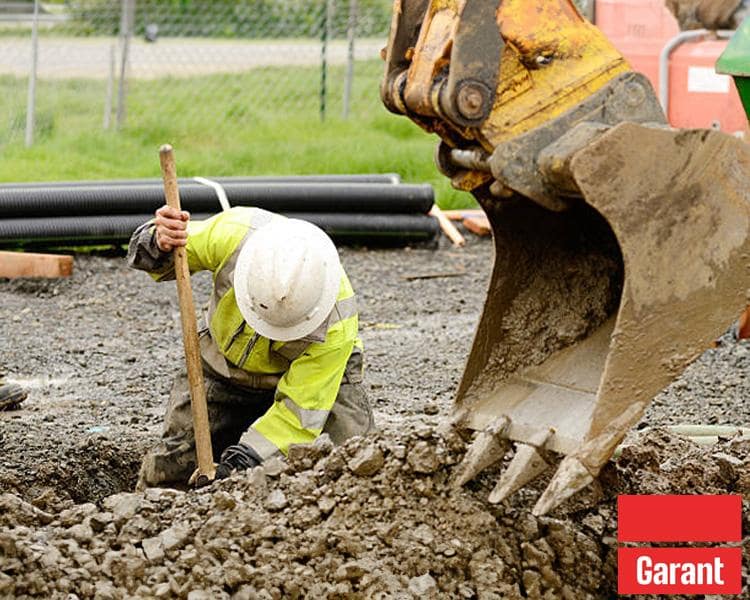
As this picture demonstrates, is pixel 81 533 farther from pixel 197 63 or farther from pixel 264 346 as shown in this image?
pixel 197 63

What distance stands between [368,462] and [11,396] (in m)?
2.63

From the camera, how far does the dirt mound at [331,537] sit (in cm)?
384

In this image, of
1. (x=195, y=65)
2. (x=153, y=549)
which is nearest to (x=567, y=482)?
(x=153, y=549)

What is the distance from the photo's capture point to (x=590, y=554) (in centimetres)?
407

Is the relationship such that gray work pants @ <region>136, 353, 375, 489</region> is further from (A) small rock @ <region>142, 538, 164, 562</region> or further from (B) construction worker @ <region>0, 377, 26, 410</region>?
(A) small rock @ <region>142, 538, 164, 562</region>

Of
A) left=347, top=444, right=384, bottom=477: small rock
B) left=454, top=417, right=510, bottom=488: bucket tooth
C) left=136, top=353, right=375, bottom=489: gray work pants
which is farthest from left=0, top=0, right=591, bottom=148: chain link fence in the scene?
left=454, top=417, right=510, bottom=488: bucket tooth

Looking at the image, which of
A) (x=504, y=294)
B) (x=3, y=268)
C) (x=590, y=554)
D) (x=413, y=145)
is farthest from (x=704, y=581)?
(x=413, y=145)

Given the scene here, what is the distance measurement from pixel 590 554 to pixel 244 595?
40.3 inches

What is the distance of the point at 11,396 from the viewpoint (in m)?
6.23

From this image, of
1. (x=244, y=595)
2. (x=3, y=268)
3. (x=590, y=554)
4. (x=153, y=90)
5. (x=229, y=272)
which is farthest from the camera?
(x=153, y=90)

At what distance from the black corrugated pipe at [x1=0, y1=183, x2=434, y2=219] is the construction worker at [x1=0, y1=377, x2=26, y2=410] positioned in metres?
2.88

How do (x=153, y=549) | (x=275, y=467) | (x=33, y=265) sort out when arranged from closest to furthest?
(x=153, y=549) → (x=275, y=467) → (x=33, y=265)

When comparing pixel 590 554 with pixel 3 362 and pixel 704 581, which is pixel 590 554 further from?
pixel 3 362

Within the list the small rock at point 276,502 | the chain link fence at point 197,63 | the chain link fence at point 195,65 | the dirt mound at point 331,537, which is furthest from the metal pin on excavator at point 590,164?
the chain link fence at point 197,63
